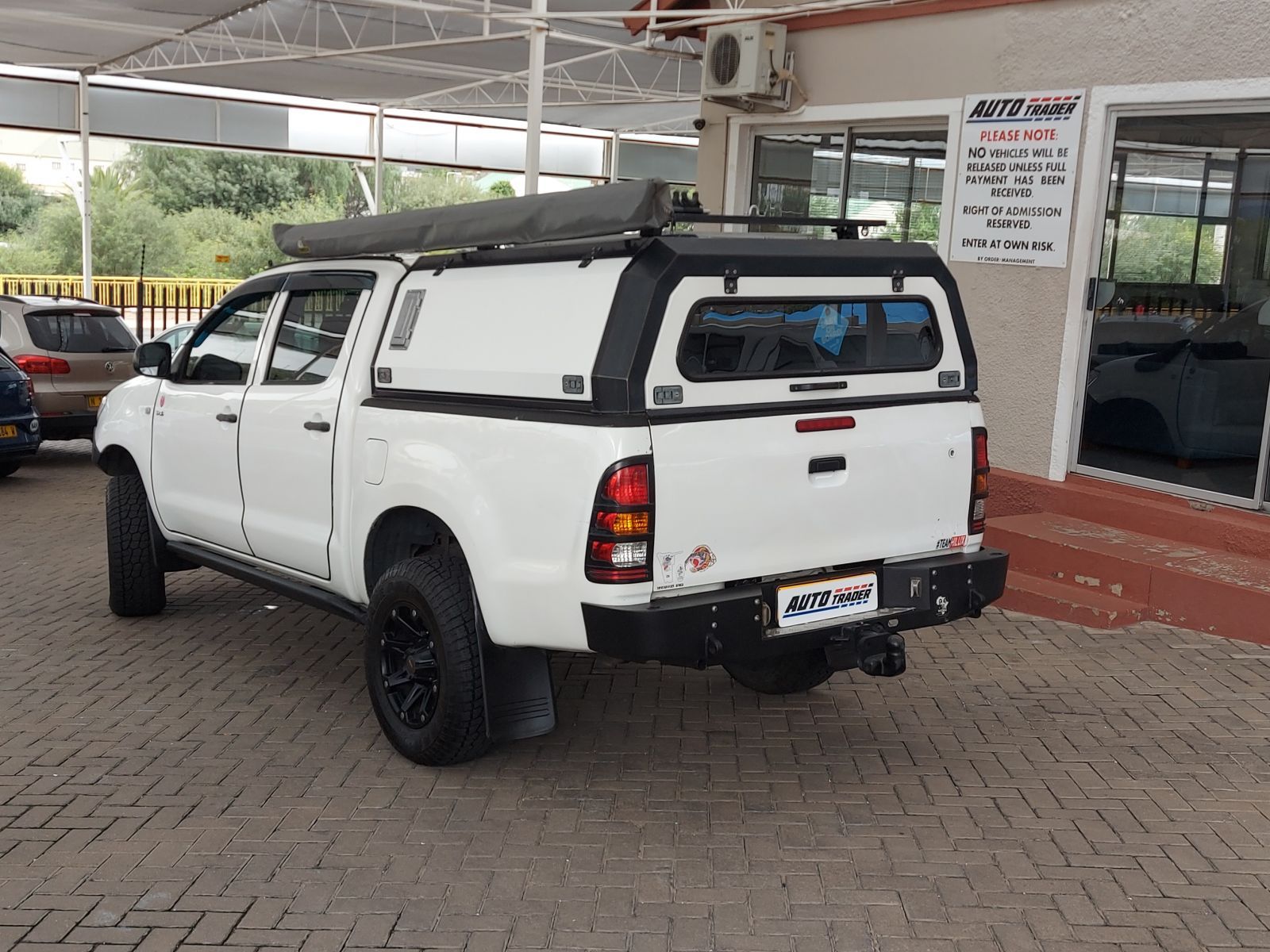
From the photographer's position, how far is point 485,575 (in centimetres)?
452

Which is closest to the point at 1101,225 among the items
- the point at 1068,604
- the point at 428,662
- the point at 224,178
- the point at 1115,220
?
the point at 1115,220

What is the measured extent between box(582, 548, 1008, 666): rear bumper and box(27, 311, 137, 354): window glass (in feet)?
31.6

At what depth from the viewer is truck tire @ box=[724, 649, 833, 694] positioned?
5.73 metres

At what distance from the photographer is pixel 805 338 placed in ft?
15.5

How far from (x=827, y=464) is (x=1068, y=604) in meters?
3.33

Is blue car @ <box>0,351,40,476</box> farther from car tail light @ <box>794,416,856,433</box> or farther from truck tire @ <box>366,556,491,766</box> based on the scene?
car tail light @ <box>794,416,856,433</box>

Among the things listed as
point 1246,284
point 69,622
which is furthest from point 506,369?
point 1246,284

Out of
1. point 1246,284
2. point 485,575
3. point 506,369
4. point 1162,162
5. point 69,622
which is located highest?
point 1162,162

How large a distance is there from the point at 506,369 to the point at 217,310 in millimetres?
2526

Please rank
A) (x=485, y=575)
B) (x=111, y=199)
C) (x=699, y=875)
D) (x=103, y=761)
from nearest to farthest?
1. (x=699, y=875)
2. (x=485, y=575)
3. (x=103, y=761)
4. (x=111, y=199)

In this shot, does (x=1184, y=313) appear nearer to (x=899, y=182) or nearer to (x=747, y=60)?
(x=899, y=182)

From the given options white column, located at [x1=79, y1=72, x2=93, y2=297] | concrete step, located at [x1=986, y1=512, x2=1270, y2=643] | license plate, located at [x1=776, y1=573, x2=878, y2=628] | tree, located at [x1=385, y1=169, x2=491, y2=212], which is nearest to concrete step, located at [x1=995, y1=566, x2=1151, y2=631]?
concrete step, located at [x1=986, y1=512, x2=1270, y2=643]

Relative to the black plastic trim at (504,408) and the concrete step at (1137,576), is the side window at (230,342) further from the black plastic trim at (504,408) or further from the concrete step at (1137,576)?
the concrete step at (1137,576)

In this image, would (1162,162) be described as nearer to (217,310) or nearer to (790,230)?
(790,230)
